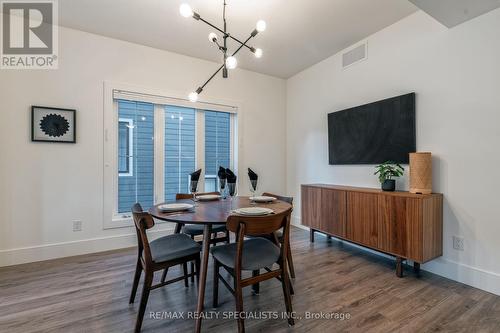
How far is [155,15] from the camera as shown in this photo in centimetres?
264

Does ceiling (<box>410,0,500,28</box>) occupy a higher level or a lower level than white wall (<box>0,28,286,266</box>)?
higher

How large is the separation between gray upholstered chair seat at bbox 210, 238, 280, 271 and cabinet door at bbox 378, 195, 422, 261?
132 centimetres

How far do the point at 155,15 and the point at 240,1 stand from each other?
0.99 metres

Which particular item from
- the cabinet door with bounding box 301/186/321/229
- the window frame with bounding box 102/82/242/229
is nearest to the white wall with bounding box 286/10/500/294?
the cabinet door with bounding box 301/186/321/229

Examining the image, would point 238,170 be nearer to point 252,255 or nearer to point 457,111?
point 252,255

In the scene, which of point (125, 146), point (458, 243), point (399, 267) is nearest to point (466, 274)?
point (458, 243)

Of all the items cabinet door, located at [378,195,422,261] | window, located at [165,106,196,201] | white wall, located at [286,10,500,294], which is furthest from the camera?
window, located at [165,106,196,201]

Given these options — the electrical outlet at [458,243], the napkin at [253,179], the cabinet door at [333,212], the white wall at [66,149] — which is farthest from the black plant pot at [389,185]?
the white wall at [66,149]

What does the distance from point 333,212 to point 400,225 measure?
834mm

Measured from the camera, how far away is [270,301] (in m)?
1.98

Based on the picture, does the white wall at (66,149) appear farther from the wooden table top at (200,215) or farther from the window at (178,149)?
the wooden table top at (200,215)

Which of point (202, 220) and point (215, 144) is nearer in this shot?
point (202, 220)

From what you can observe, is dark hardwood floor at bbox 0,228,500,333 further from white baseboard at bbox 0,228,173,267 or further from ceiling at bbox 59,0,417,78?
ceiling at bbox 59,0,417,78

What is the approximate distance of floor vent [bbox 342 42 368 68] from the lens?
3.14 m
